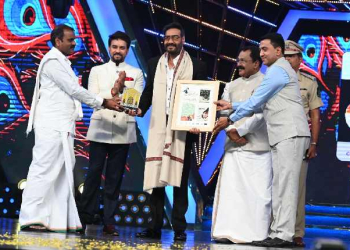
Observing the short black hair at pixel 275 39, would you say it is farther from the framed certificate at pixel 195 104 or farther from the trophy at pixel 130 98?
the trophy at pixel 130 98

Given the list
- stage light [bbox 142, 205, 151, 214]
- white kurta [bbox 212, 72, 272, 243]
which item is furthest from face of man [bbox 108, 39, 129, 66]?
stage light [bbox 142, 205, 151, 214]

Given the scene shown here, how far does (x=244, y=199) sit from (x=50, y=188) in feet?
5.43

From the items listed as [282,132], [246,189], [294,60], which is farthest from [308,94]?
[246,189]

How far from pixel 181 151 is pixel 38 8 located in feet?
12.3

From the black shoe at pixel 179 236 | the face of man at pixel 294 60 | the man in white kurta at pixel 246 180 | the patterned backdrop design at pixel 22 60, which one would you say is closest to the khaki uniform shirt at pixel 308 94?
the face of man at pixel 294 60

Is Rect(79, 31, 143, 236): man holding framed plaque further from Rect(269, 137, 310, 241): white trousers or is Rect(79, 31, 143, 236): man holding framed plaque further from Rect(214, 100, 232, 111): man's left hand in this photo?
Rect(269, 137, 310, 241): white trousers

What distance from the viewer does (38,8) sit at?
9.59 metres

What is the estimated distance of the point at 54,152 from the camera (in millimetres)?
6797

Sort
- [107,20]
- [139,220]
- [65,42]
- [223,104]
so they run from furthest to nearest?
[107,20] < [139,220] < [65,42] < [223,104]

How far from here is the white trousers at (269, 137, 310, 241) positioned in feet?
20.9

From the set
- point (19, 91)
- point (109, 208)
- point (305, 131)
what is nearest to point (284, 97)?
point (305, 131)

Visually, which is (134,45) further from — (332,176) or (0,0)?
(332,176)

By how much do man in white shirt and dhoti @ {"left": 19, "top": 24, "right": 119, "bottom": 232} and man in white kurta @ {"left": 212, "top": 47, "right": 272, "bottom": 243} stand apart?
3.62 ft

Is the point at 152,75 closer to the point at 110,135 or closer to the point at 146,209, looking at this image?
the point at 110,135
